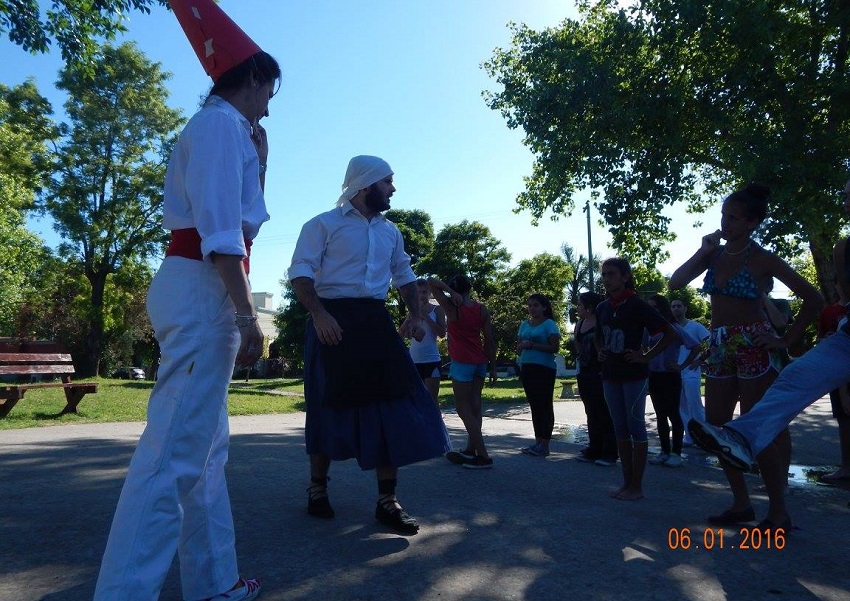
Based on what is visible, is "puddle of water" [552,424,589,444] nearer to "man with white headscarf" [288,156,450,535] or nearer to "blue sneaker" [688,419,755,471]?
"man with white headscarf" [288,156,450,535]

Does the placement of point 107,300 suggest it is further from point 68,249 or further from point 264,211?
point 264,211

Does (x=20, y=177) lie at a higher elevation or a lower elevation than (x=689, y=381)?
higher

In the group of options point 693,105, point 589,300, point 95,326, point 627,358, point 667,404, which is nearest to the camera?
point 627,358

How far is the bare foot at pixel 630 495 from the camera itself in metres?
4.99

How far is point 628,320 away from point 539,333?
2245 millimetres

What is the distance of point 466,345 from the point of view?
23.4 ft

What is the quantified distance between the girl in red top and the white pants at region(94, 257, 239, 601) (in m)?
4.23

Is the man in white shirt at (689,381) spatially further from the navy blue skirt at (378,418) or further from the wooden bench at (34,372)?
the wooden bench at (34,372)

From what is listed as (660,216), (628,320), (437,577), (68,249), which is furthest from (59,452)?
(68,249)

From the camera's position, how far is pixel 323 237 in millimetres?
4160

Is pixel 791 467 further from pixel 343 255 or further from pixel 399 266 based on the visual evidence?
pixel 343 255

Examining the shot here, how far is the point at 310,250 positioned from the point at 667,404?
5.11 meters
